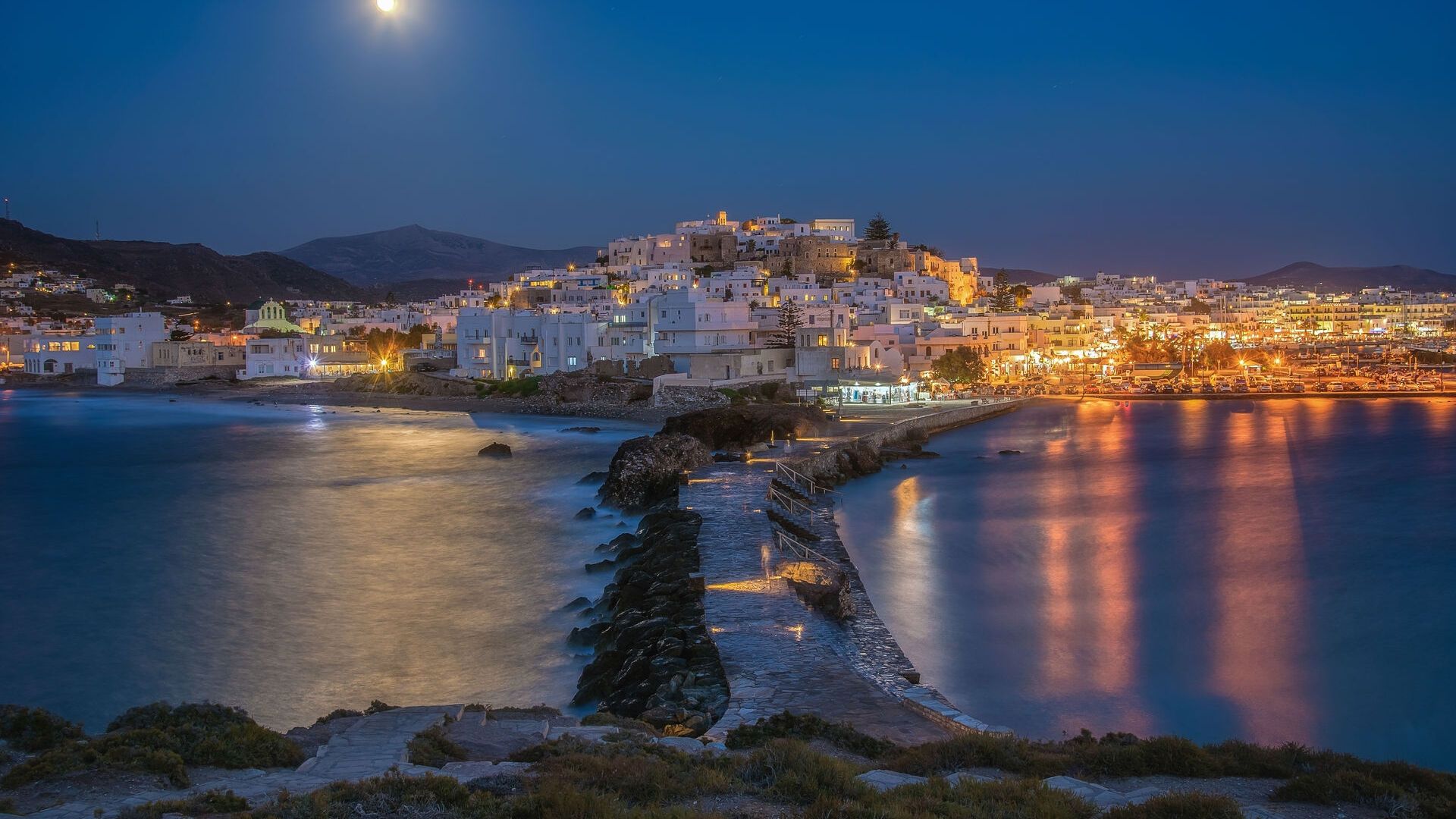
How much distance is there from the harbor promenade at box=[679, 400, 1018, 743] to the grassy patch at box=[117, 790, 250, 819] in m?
2.95

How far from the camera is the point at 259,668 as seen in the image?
1070 centimetres

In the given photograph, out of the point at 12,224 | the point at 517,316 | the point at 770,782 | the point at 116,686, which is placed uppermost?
the point at 12,224

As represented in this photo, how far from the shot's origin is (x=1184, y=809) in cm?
427

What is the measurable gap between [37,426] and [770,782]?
42.5 metres

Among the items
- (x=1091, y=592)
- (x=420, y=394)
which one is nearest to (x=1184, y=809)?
(x=1091, y=592)

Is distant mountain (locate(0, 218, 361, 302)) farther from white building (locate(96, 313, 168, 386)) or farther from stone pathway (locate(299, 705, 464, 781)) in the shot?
stone pathway (locate(299, 705, 464, 781))

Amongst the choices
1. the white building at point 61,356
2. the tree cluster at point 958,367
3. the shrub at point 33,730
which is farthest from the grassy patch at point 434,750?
the white building at point 61,356

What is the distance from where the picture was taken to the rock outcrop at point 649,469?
1856 cm

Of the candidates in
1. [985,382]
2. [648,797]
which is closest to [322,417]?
[985,382]

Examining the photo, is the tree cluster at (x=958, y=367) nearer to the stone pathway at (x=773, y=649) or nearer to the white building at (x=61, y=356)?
the stone pathway at (x=773, y=649)

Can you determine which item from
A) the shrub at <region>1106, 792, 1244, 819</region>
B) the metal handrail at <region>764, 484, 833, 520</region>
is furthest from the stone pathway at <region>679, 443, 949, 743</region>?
the metal handrail at <region>764, 484, 833, 520</region>

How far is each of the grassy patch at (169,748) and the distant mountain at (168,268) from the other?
113 metres

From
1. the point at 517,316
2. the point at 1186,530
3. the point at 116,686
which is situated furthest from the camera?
the point at 517,316

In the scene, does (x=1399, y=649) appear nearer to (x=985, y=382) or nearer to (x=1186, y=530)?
(x=1186, y=530)
